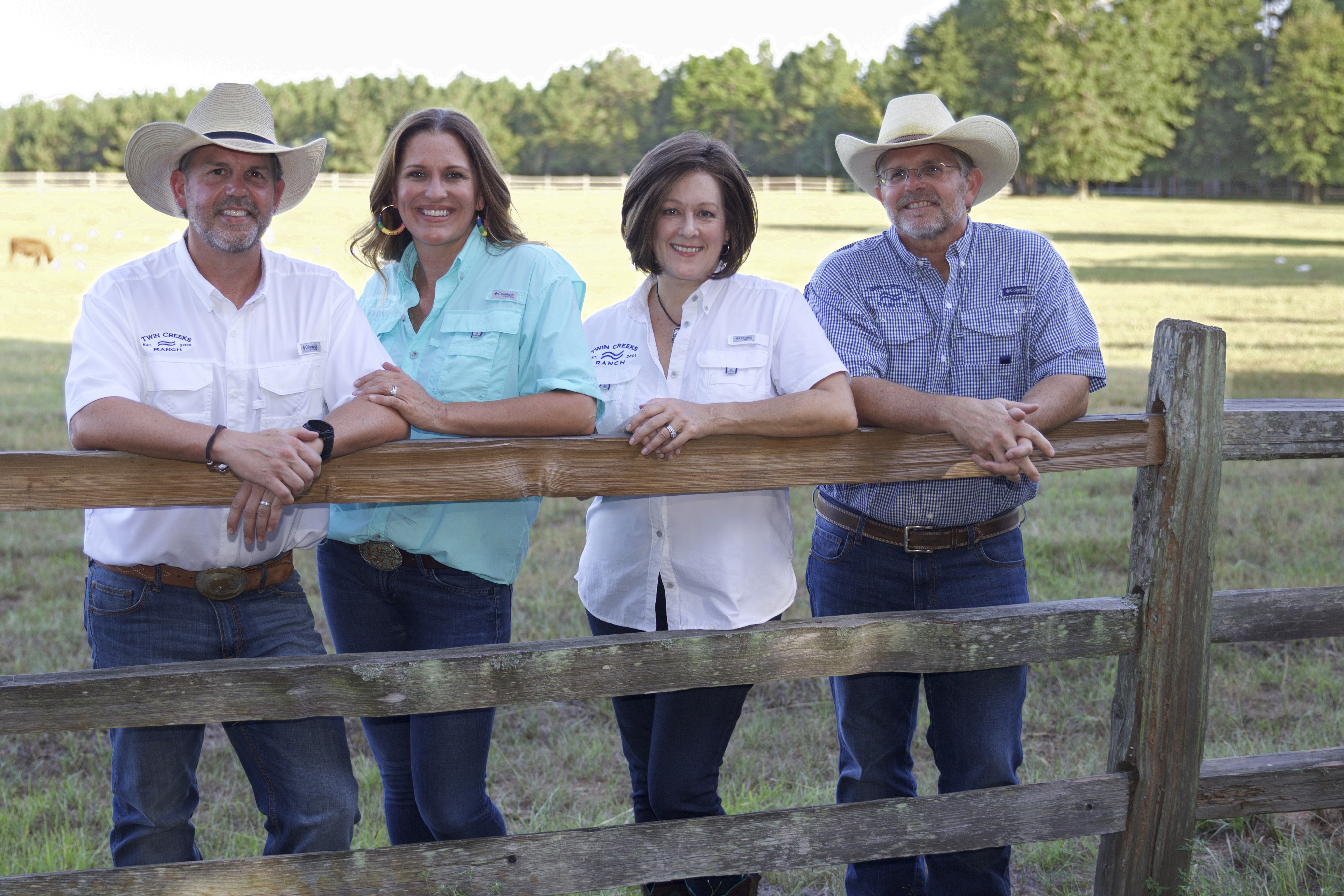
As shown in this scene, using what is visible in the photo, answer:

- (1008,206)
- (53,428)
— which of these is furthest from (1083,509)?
(1008,206)

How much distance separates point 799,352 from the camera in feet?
10.2

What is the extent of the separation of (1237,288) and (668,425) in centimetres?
2247

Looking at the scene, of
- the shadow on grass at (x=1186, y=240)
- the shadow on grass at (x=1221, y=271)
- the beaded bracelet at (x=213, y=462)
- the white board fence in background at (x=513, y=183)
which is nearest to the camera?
the beaded bracelet at (x=213, y=462)

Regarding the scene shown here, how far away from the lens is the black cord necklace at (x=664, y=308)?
3232mm

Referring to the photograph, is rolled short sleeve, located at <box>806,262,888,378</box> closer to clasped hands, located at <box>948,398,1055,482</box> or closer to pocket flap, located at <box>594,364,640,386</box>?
clasped hands, located at <box>948,398,1055,482</box>

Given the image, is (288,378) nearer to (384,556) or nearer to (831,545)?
(384,556)

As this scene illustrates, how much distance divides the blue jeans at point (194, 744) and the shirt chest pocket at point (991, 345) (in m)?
2.01

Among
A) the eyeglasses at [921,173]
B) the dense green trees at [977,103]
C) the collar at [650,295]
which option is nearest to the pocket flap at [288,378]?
the collar at [650,295]

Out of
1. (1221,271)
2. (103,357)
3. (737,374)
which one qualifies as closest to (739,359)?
(737,374)

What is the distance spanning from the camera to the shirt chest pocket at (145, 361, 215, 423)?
9.37 ft

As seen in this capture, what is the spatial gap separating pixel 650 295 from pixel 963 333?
94cm

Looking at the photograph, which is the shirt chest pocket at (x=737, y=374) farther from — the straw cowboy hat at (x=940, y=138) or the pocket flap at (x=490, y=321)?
the straw cowboy hat at (x=940, y=138)

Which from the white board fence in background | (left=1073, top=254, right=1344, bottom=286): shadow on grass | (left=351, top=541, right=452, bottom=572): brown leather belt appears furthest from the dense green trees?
(left=351, top=541, right=452, bottom=572): brown leather belt

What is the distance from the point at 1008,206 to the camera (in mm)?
48781
